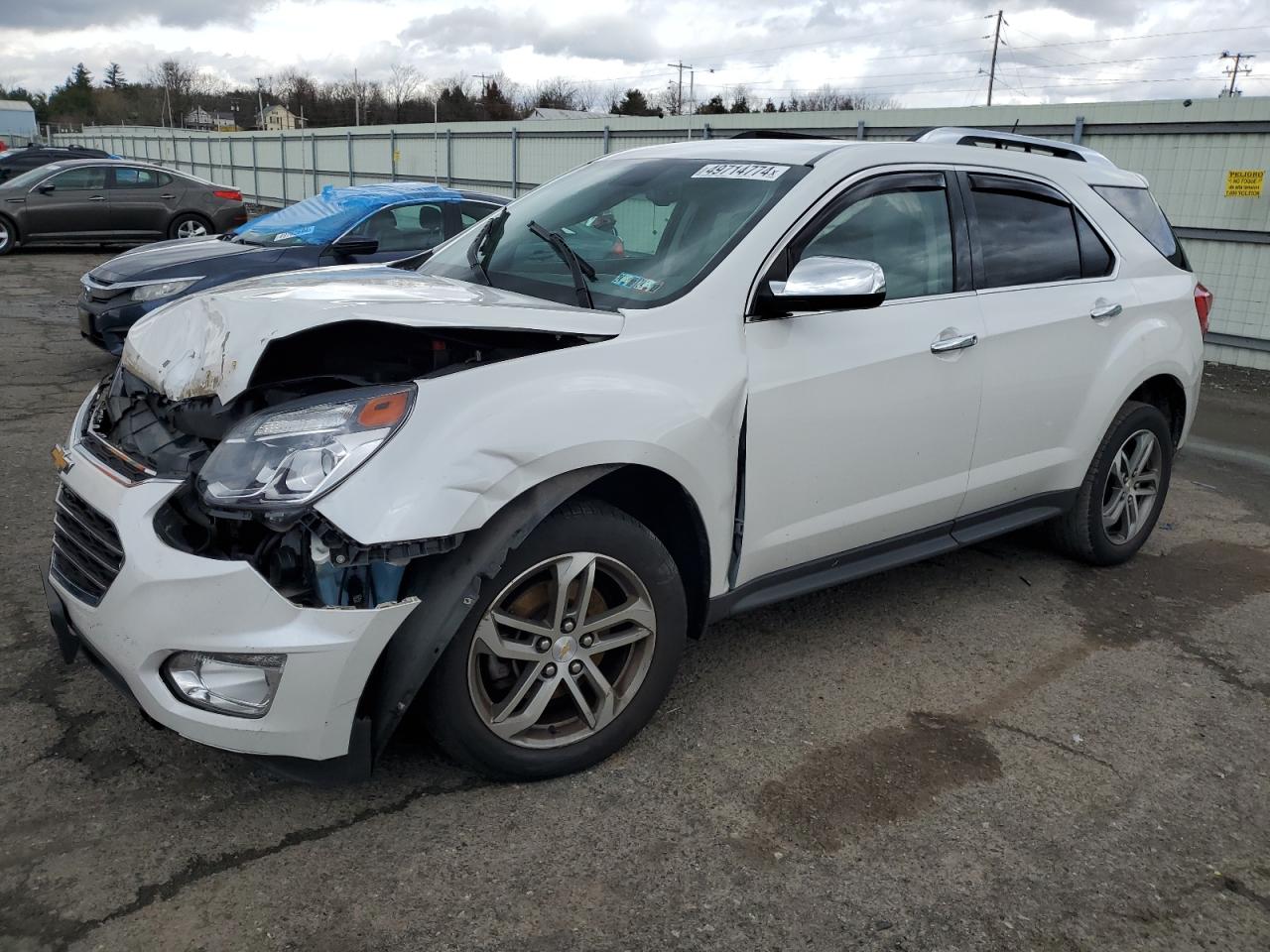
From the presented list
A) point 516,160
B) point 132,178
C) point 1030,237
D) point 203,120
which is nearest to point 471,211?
point 1030,237

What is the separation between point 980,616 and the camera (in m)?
4.33

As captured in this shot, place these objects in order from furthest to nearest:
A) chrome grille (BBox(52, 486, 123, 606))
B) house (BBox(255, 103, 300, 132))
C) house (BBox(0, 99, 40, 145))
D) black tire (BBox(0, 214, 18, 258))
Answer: house (BBox(255, 103, 300, 132)), house (BBox(0, 99, 40, 145)), black tire (BBox(0, 214, 18, 258)), chrome grille (BBox(52, 486, 123, 606))

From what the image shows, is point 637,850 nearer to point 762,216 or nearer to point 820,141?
point 762,216

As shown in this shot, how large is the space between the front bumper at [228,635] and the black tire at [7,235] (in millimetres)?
17451

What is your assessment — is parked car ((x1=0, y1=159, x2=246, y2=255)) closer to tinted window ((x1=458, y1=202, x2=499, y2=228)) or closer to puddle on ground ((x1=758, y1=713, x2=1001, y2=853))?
tinted window ((x1=458, y1=202, x2=499, y2=228))

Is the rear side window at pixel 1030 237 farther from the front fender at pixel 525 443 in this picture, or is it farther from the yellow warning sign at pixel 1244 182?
the yellow warning sign at pixel 1244 182

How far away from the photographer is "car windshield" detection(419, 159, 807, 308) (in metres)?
3.30

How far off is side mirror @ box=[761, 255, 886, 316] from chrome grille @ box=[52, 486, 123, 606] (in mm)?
1957

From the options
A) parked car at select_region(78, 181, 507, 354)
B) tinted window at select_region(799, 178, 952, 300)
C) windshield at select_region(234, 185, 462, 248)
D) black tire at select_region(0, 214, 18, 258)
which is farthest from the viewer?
black tire at select_region(0, 214, 18, 258)

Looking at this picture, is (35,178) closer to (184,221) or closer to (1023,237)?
(184,221)

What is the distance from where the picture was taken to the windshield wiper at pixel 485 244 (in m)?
3.80

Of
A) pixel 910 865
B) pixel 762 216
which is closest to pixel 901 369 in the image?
pixel 762 216

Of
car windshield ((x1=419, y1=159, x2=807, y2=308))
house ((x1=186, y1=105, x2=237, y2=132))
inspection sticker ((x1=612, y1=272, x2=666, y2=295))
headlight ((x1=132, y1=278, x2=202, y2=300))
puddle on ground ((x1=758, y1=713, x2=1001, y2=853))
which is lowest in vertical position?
puddle on ground ((x1=758, y1=713, x2=1001, y2=853))

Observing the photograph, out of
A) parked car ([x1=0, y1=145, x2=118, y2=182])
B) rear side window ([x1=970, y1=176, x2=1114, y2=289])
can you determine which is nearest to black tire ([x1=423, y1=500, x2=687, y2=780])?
rear side window ([x1=970, y1=176, x2=1114, y2=289])
